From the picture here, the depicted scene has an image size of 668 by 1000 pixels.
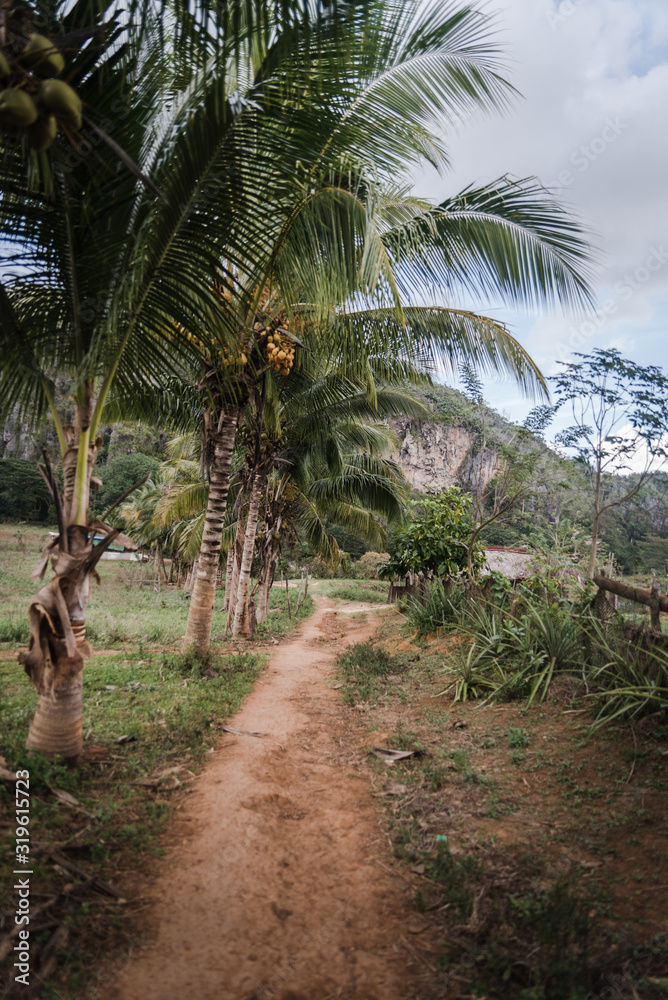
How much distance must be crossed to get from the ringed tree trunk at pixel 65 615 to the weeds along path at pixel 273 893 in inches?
39.9

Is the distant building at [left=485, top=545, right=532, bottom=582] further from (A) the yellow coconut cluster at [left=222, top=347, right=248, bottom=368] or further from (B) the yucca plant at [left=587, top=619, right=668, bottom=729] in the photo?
(A) the yellow coconut cluster at [left=222, top=347, right=248, bottom=368]

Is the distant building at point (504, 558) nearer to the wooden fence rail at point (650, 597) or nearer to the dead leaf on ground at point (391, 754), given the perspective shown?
the wooden fence rail at point (650, 597)

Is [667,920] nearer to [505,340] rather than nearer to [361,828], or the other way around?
[361,828]

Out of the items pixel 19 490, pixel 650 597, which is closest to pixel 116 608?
pixel 19 490

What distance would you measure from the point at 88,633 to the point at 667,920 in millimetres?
8860

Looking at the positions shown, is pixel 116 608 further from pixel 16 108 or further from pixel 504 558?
pixel 504 558

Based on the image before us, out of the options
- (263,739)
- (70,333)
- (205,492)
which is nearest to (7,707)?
(263,739)

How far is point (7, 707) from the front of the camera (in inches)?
183

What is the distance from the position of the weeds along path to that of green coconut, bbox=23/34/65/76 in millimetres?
3167

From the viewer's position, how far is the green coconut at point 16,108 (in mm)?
1526

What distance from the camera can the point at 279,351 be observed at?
22.5 ft

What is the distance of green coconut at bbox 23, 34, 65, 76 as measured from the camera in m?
1.66

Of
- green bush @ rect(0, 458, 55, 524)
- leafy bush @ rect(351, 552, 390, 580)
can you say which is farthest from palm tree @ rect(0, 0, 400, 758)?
leafy bush @ rect(351, 552, 390, 580)

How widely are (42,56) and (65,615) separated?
9.30ft
